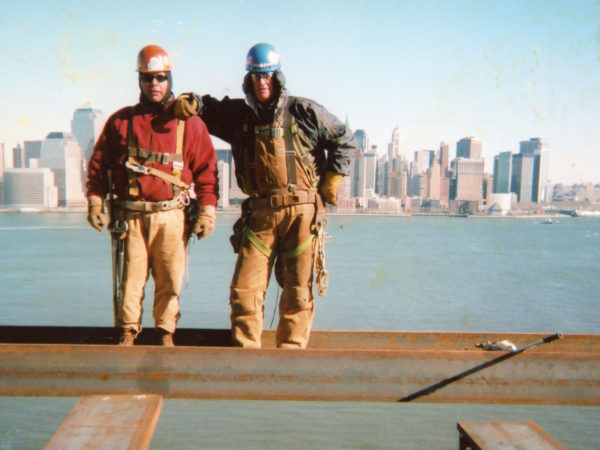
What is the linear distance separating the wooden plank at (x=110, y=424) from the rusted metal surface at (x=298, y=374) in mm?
91

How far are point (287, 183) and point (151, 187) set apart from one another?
94cm

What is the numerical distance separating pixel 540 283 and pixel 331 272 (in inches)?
549

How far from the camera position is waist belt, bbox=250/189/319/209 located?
12.7ft

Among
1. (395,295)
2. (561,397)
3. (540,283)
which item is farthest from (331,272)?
(561,397)

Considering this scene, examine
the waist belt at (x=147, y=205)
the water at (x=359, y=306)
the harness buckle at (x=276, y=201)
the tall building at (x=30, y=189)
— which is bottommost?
the water at (x=359, y=306)

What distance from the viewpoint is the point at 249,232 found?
156 inches

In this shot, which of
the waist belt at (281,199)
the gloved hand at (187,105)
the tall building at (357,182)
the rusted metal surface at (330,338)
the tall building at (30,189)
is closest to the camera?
the gloved hand at (187,105)

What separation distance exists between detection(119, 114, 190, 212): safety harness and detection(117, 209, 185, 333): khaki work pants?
0.06m

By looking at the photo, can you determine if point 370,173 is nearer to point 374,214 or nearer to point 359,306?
point 374,214

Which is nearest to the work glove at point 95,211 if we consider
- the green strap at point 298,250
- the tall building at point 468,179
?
the green strap at point 298,250

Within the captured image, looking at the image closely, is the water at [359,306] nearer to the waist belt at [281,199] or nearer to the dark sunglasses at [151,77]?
the waist belt at [281,199]

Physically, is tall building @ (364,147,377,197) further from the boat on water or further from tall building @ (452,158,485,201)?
the boat on water

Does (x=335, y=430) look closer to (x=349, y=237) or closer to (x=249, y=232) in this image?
(x=249, y=232)

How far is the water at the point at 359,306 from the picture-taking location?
12453mm
